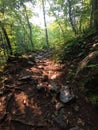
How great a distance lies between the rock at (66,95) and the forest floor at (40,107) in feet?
0.44

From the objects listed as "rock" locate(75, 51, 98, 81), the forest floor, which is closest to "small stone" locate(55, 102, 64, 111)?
the forest floor

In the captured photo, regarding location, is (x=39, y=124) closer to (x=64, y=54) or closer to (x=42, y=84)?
(x=42, y=84)

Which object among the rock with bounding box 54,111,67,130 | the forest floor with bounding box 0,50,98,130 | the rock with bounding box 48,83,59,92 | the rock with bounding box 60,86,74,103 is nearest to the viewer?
the rock with bounding box 54,111,67,130

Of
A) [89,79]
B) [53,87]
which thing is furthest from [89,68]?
[53,87]

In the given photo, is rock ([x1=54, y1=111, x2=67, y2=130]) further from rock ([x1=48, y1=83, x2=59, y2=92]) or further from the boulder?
rock ([x1=48, y1=83, x2=59, y2=92])

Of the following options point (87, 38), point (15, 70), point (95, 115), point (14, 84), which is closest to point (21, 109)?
point (14, 84)

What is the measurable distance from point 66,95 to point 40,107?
1040mm

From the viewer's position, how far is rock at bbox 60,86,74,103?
19.2 ft

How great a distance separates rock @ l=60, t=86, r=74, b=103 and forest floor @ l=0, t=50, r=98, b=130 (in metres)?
0.13

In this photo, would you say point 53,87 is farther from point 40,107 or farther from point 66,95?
point 40,107

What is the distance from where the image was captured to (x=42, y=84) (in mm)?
7344

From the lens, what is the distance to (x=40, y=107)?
603 centimetres

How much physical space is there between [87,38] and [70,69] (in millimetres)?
2711

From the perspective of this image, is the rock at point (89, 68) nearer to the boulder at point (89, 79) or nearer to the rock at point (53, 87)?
the boulder at point (89, 79)
